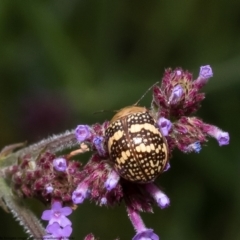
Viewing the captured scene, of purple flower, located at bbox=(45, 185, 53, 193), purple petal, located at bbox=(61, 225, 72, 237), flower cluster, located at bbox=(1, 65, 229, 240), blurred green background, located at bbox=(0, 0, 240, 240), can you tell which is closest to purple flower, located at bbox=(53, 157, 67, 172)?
flower cluster, located at bbox=(1, 65, 229, 240)

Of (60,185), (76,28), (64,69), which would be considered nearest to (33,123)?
(64,69)

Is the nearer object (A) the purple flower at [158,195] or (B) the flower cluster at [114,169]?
(A) the purple flower at [158,195]

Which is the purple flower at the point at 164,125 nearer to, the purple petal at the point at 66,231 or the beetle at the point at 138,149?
the beetle at the point at 138,149

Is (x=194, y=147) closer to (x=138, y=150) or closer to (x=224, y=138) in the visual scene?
(x=224, y=138)

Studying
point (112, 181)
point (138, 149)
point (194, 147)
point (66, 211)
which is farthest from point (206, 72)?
point (66, 211)

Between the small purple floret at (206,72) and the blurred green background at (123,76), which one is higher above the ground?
the blurred green background at (123,76)

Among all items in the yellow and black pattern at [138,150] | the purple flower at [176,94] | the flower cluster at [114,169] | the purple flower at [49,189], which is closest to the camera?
the yellow and black pattern at [138,150]

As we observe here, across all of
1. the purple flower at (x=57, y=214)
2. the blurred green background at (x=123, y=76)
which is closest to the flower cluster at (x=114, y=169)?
the purple flower at (x=57, y=214)

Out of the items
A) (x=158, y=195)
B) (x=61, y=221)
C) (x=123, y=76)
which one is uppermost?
(x=123, y=76)
